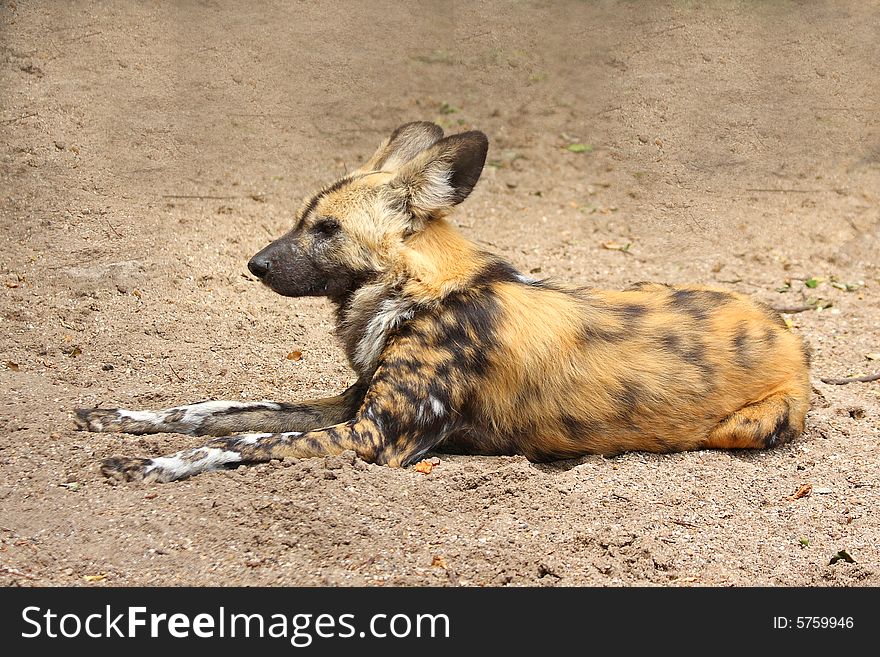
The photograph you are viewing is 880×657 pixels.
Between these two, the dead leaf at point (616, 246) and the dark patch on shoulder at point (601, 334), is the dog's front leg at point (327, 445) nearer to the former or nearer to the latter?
the dark patch on shoulder at point (601, 334)

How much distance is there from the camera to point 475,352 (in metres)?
3.81

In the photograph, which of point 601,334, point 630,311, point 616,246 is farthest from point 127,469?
point 616,246

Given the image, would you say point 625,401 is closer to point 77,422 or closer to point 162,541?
point 162,541

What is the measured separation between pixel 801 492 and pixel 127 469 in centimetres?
254

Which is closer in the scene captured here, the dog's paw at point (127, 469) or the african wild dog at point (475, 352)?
the dog's paw at point (127, 469)

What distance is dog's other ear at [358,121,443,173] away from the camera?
171 inches

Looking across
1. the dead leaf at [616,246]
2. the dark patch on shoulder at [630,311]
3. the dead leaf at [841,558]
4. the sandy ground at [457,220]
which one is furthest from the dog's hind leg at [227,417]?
the dead leaf at [616,246]

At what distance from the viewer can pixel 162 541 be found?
2971 mm

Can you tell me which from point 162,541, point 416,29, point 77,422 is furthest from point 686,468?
point 416,29

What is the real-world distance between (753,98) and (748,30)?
69 centimetres

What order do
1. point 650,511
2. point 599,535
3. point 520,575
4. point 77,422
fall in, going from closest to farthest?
point 520,575, point 599,535, point 650,511, point 77,422

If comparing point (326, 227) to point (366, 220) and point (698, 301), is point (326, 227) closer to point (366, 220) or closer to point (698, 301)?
point (366, 220)

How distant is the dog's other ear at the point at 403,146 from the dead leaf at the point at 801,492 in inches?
84.1

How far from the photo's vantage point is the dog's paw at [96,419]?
12.8 ft
